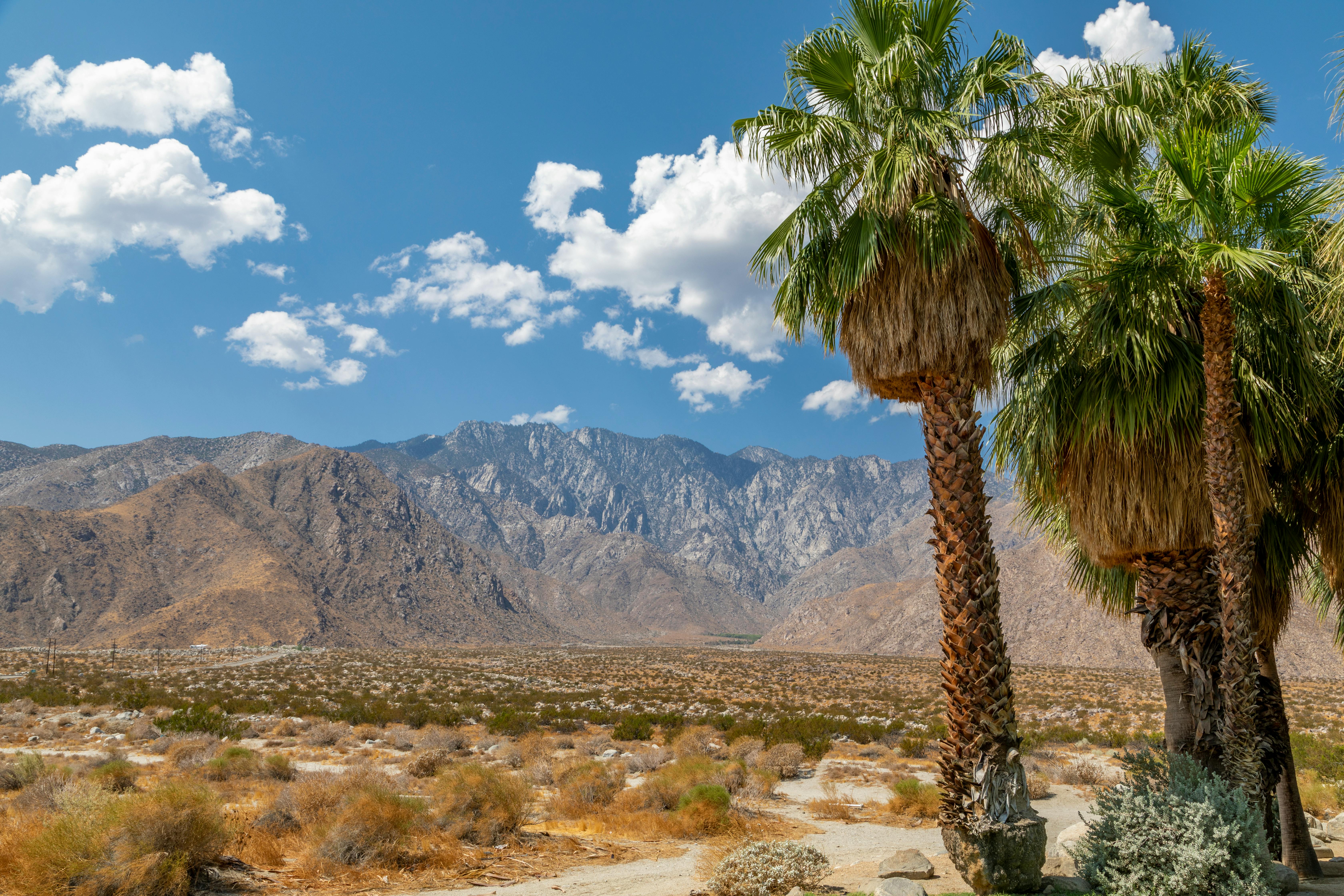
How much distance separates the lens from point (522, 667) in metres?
61.8

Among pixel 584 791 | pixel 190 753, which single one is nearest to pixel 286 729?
pixel 190 753

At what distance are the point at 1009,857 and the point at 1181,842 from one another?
1.44 meters

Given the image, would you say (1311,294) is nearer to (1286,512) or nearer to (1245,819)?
(1286,512)

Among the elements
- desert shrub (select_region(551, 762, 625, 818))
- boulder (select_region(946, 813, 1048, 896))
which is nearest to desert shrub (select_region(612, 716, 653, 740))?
desert shrub (select_region(551, 762, 625, 818))

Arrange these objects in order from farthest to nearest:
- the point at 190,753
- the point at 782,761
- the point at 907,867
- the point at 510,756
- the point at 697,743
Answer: the point at 697,743, the point at 510,756, the point at 782,761, the point at 190,753, the point at 907,867

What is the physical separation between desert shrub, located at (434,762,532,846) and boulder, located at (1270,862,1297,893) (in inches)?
360

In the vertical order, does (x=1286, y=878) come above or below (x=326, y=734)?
above

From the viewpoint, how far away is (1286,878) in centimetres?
695

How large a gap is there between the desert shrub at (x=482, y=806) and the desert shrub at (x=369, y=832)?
3.31 feet

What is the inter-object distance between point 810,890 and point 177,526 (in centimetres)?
12459

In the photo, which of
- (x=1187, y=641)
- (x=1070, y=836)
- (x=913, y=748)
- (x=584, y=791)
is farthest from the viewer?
(x=913, y=748)

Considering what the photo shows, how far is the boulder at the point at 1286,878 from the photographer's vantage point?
6867 mm

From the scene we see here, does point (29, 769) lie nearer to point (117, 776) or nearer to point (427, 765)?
point (117, 776)

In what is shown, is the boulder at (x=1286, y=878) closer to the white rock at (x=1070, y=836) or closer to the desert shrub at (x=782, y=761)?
the white rock at (x=1070, y=836)
